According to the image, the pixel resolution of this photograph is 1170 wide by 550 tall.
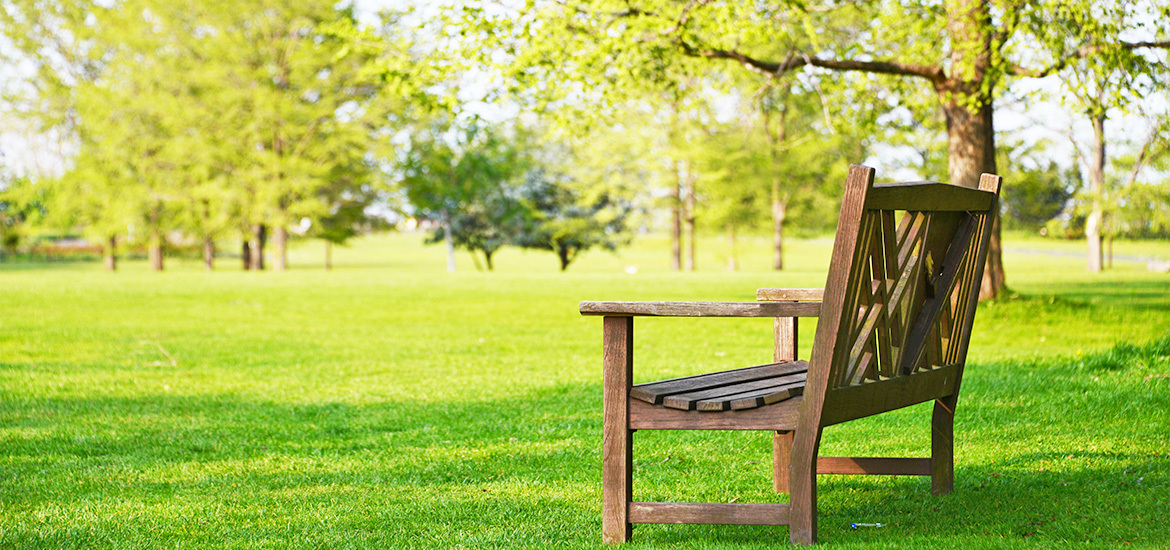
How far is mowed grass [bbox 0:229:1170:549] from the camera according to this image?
3.96m

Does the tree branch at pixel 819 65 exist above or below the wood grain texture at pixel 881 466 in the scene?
above

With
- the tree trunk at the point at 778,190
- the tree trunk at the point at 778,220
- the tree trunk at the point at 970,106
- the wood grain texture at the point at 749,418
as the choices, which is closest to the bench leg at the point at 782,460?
the wood grain texture at the point at 749,418

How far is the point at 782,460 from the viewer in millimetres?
4512

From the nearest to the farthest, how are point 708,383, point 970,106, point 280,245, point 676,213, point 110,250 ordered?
point 708,383
point 970,106
point 280,245
point 110,250
point 676,213

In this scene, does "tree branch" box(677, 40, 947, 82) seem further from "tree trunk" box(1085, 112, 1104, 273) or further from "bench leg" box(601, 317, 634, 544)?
"tree trunk" box(1085, 112, 1104, 273)

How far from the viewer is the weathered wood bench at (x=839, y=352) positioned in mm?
3355

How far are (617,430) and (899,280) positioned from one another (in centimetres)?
114

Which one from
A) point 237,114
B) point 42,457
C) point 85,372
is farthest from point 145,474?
point 237,114

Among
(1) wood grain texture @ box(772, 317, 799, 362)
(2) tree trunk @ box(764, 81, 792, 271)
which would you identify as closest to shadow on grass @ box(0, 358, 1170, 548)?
(1) wood grain texture @ box(772, 317, 799, 362)

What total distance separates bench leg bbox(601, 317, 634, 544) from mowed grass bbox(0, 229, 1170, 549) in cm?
12

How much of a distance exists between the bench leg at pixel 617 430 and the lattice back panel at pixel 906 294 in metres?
0.73

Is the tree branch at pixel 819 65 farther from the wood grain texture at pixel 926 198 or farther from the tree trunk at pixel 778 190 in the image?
the tree trunk at pixel 778 190

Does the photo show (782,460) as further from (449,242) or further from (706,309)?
(449,242)

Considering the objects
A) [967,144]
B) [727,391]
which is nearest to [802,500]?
[727,391]
